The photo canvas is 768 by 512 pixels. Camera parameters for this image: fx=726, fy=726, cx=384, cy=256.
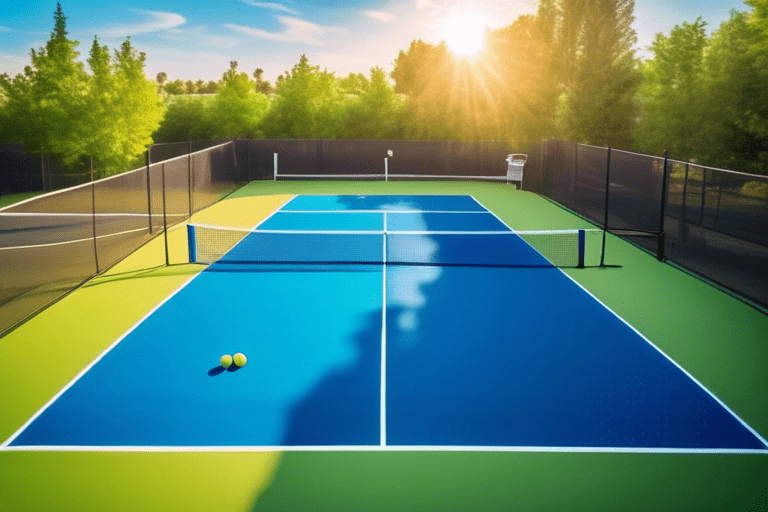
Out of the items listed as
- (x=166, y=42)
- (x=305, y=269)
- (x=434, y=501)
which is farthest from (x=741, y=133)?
(x=166, y=42)

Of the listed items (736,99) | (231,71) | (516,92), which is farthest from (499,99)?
(231,71)

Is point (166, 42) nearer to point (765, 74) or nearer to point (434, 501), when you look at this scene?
point (765, 74)

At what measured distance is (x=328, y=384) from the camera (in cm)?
859

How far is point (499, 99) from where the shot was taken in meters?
46.5

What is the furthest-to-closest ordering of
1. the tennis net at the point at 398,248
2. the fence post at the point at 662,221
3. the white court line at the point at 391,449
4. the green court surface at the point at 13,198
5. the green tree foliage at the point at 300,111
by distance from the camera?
the green tree foliage at the point at 300,111 → the green court surface at the point at 13,198 → the fence post at the point at 662,221 → the tennis net at the point at 398,248 → the white court line at the point at 391,449

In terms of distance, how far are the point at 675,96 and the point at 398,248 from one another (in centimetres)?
3353

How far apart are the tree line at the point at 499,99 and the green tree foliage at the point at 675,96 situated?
80 mm

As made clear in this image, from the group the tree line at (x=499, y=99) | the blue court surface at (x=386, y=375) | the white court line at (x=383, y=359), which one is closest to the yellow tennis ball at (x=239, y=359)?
the blue court surface at (x=386, y=375)

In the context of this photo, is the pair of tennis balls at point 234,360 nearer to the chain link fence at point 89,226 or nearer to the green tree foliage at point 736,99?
the chain link fence at point 89,226

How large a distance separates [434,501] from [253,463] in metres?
1.73

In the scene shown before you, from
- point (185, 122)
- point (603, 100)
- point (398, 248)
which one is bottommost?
point (398, 248)

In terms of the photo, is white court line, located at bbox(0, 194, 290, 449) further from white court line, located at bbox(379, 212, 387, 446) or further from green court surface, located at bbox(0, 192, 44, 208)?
green court surface, located at bbox(0, 192, 44, 208)

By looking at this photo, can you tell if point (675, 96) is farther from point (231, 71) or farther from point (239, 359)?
point (239, 359)

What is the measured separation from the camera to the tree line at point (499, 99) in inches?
1420
